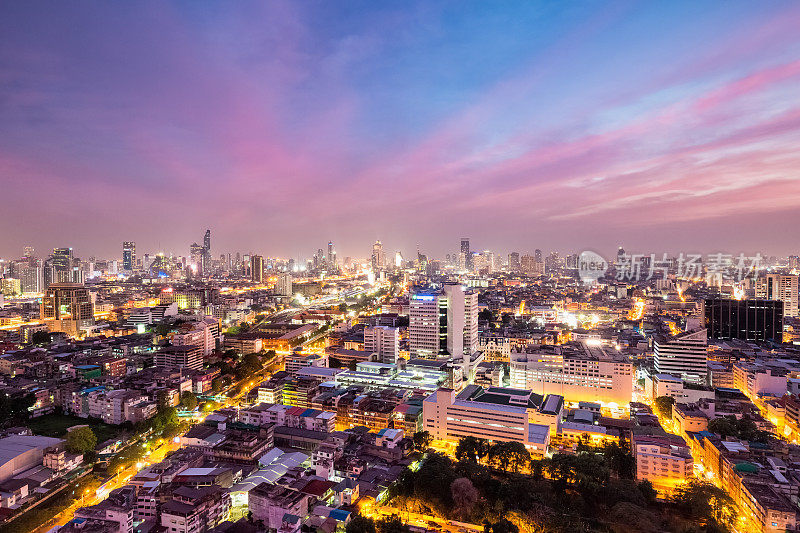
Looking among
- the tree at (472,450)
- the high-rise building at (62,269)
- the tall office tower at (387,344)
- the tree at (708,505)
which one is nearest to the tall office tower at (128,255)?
the high-rise building at (62,269)

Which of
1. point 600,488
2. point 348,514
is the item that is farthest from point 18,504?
point 600,488

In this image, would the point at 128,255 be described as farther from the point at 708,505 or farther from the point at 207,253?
the point at 708,505

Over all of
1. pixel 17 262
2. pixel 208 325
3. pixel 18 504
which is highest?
pixel 17 262

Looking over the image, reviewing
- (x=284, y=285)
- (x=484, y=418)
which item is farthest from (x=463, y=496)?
(x=284, y=285)

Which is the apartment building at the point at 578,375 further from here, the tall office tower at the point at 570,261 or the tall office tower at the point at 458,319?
the tall office tower at the point at 570,261

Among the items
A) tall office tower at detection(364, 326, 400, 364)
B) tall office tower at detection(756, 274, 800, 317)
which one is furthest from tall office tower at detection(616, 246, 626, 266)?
tall office tower at detection(364, 326, 400, 364)

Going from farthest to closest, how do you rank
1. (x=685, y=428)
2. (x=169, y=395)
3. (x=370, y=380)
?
1. (x=370, y=380)
2. (x=169, y=395)
3. (x=685, y=428)

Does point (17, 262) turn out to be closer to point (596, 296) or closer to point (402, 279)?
point (402, 279)

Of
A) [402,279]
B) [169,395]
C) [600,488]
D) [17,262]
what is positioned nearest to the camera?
[600,488]

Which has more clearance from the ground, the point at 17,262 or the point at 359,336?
the point at 17,262
